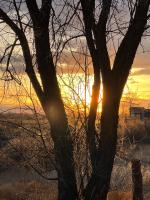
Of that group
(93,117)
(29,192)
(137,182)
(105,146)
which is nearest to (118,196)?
(137,182)

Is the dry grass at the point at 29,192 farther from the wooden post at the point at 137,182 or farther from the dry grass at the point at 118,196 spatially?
the wooden post at the point at 137,182

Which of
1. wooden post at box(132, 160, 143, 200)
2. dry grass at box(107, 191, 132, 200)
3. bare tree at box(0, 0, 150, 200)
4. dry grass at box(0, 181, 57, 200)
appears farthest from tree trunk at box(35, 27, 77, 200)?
dry grass at box(0, 181, 57, 200)

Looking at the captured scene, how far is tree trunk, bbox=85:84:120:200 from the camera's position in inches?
360

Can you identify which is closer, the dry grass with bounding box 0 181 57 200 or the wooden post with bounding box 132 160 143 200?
the wooden post with bounding box 132 160 143 200

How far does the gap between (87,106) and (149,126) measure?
3005 centimetres

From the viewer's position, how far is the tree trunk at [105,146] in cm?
913

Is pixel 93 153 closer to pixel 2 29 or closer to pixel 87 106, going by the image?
pixel 87 106

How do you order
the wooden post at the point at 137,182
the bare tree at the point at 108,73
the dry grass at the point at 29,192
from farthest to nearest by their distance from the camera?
the dry grass at the point at 29,192, the wooden post at the point at 137,182, the bare tree at the point at 108,73

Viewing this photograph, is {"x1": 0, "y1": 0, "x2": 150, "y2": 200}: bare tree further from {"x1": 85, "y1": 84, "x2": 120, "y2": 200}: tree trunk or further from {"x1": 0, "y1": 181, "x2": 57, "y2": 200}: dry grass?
{"x1": 0, "y1": 181, "x2": 57, "y2": 200}: dry grass

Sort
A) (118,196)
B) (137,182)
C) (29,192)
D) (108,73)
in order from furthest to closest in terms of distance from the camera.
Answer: (29,192)
(118,196)
(137,182)
(108,73)

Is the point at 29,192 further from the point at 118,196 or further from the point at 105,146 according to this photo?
the point at 105,146

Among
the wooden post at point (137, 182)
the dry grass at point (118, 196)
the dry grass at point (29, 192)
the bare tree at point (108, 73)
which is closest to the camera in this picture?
the bare tree at point (108, 73)

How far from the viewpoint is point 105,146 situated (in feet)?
30.1

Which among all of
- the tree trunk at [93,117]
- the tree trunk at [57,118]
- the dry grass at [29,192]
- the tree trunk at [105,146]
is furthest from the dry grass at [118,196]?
the tree trunk at [105,146]
